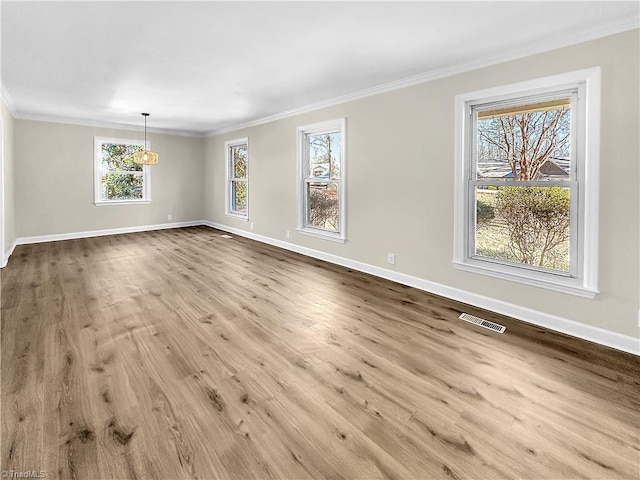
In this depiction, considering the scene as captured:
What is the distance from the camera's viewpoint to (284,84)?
4.14 metres

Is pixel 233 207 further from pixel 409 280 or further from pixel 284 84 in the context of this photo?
pixel 409 280

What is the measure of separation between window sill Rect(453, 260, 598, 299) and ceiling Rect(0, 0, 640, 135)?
6.42 feet

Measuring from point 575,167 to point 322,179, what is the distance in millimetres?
3284

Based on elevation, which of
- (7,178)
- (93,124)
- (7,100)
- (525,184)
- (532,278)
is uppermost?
(93,124)

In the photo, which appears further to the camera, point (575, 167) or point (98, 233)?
point (98, 233)

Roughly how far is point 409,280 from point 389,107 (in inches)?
84.2

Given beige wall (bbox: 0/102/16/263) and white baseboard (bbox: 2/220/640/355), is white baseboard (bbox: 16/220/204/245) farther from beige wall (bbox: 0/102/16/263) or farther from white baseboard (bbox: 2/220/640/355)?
beige wall (bbox: 0/102/16/263)

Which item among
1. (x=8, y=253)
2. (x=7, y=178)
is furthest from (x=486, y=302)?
(x=7, y=178)

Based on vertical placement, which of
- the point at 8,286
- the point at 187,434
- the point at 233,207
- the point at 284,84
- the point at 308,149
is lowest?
the point at 187,434

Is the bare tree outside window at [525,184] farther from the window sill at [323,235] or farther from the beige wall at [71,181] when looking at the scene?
the beige wall at [71,181]

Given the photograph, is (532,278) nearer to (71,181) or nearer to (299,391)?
(299,391)

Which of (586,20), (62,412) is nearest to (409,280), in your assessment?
(586,20)

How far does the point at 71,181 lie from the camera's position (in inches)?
265

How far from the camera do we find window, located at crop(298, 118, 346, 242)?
4910 millimetres
